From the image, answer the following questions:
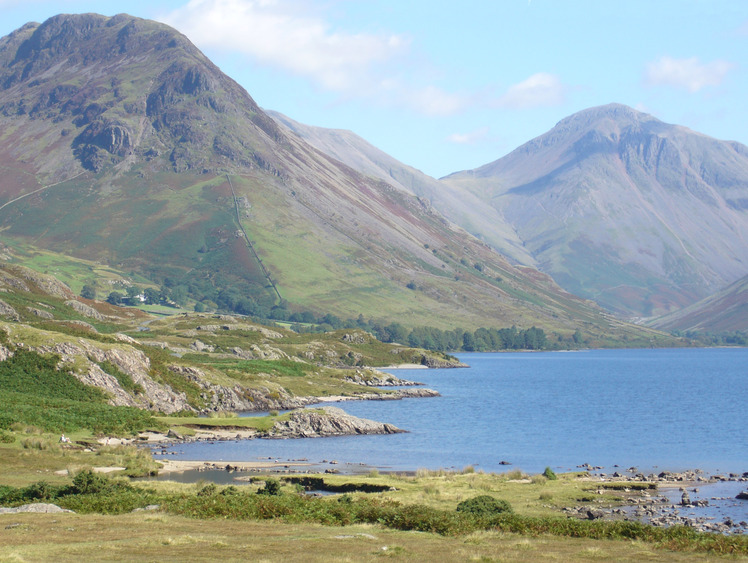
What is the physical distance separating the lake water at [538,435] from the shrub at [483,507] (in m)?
23.0

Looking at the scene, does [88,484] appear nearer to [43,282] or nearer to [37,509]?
[37,509]

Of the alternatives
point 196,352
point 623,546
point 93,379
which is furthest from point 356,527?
point 196,352

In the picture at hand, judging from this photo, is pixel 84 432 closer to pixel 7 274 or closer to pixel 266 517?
pixel 266 517

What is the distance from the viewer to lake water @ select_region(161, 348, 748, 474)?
78.2 metres

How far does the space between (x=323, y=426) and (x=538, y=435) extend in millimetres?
27247

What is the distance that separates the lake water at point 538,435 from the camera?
257 feet

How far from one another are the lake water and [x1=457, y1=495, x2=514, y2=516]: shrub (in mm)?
22961

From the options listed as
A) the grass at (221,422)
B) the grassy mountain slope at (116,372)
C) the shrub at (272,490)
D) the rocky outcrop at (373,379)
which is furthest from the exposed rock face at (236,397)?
the shrub at (272,490)

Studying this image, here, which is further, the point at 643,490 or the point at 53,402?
→ the point at 53,402

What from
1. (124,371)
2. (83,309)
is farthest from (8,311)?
(83,309)

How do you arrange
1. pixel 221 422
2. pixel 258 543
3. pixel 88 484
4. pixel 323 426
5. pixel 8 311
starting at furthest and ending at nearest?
pixel 8 311
pixel 323 426
pixel 221 422
pixel 88 484
pixel 258 543

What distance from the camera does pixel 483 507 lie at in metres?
45.2

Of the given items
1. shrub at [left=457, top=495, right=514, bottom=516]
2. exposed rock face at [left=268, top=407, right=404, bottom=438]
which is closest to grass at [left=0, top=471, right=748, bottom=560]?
shrub at [left=457, top=495, right=514, bottom=516]

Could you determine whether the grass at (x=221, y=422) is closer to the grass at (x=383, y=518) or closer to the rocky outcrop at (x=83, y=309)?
the grass at (x=383, y=518)
